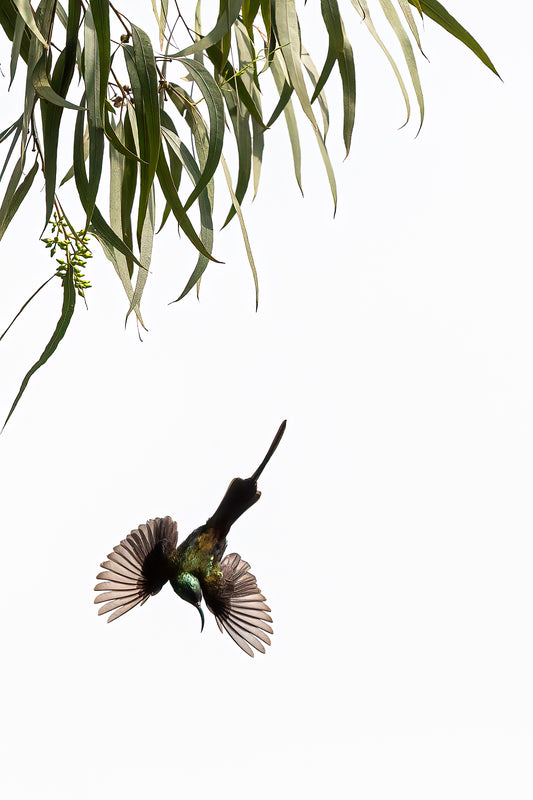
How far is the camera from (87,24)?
675 millimetres

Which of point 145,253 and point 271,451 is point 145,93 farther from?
point 271,451

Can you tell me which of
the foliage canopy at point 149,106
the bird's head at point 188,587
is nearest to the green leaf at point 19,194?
the foliage canopy at point 149,106

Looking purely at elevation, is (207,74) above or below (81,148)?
above

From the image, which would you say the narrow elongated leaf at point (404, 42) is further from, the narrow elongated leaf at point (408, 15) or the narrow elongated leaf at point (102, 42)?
the narrow elongated leaf at point (102, 42)

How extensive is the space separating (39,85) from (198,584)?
439 mm

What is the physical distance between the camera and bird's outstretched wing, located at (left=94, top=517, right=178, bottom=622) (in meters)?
0.83

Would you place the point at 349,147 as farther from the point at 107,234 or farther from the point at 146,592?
the point at 146,592

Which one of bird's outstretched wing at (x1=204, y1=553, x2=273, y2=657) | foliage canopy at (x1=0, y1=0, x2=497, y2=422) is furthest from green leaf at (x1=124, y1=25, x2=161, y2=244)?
bird's outstretched wing at (x1=204, y1=553, x2=273, y2=657)

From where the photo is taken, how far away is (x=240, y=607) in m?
0.87

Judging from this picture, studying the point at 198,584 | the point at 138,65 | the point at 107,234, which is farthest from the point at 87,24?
the point at 198,584

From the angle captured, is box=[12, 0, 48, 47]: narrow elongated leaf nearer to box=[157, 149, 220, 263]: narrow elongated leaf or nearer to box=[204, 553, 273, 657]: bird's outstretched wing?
box=[157, 149, 220, 263]: narrow elongated leaf

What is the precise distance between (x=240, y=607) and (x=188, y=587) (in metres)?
0.08

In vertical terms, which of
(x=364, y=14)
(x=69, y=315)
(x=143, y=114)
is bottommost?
(x=69, y=315)

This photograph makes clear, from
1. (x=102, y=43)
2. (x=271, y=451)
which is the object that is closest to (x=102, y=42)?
(x=102, y=43)
